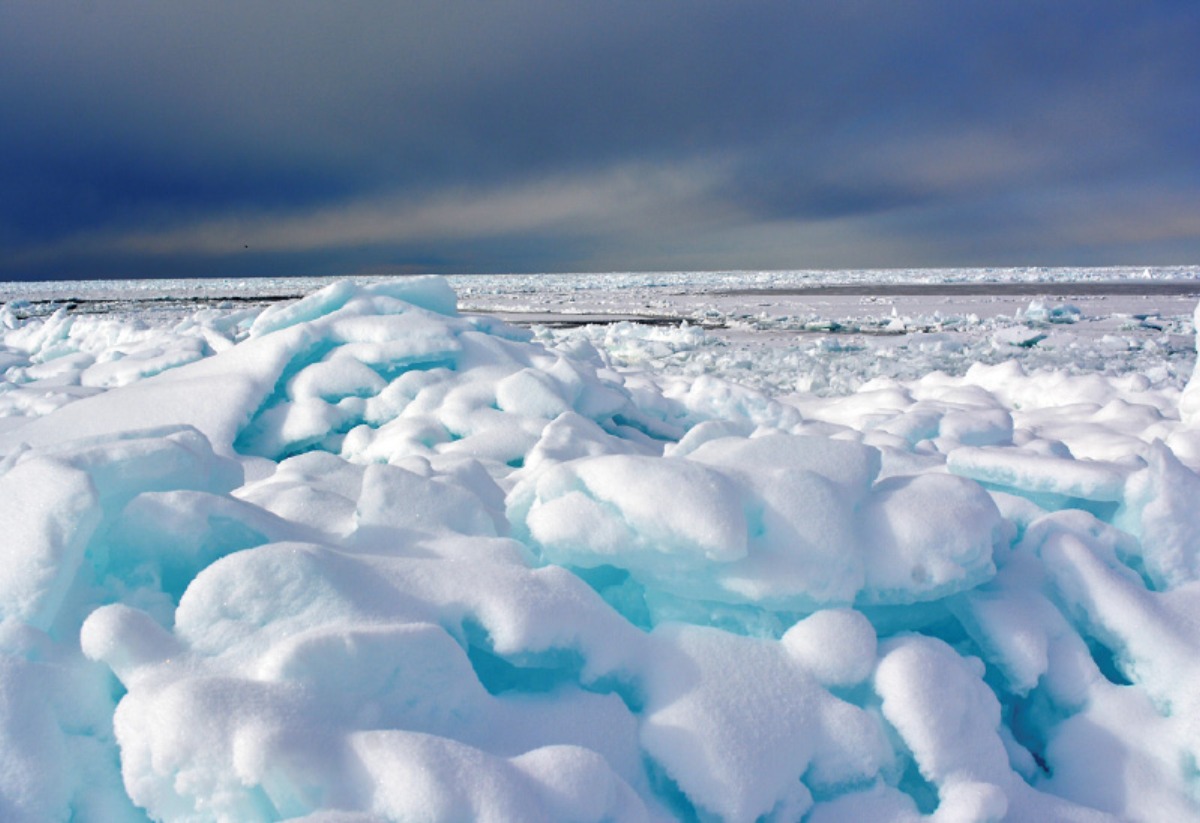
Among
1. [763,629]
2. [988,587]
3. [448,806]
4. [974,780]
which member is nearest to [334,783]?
[448,806]

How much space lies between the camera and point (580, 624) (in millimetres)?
1845

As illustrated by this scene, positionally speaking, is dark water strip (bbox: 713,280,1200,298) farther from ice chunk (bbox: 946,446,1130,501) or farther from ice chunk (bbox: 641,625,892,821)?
ice chunk (bbox: 641,625,892,821)

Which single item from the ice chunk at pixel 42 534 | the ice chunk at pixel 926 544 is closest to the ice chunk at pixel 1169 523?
the ice chunk at pixel 926 544

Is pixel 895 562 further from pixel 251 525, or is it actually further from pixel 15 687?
pixel 15 687

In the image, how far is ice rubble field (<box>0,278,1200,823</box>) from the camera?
1480 millimetres

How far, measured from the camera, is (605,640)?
6.15 feet

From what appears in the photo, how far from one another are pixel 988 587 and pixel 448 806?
5.66ft

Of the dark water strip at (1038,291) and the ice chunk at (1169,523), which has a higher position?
the ice chunk at (1169,523)

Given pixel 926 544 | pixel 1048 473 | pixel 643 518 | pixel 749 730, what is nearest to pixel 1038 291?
pixel 1048 473

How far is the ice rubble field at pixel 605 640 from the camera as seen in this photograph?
1.48 m

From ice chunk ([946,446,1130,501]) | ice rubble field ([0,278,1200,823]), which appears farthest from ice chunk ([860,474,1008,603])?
ice chunk ([946,446,1130,501])

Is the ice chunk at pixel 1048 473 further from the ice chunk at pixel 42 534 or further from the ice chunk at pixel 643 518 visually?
the ice chunk at pixel 42 534

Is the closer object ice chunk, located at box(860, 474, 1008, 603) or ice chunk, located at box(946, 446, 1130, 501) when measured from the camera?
ice chunk, located at box(860, 474, 1008, 603)

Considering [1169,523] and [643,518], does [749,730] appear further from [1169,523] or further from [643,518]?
[1169,523]
